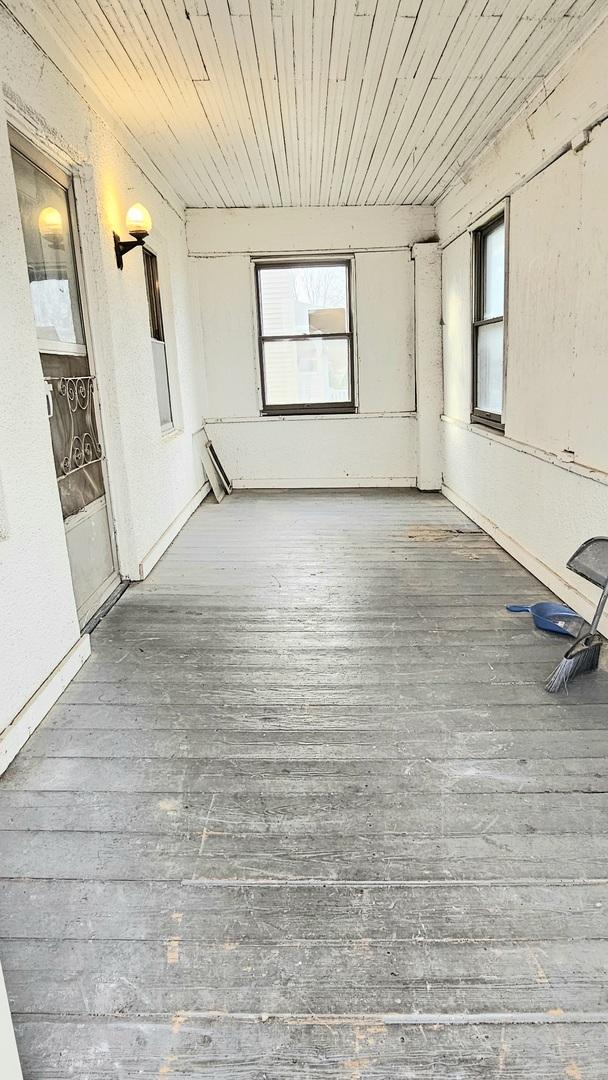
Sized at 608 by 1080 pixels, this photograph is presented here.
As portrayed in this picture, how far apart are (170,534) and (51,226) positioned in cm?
229

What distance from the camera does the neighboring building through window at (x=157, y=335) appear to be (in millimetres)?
4895

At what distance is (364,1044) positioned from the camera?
1279 millimetres

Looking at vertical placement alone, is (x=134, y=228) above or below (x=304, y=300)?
above

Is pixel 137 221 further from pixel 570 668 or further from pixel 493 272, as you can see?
pixel 570 668

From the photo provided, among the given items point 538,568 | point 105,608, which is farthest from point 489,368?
point 105,608

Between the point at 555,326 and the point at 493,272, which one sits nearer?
the point at 555,326

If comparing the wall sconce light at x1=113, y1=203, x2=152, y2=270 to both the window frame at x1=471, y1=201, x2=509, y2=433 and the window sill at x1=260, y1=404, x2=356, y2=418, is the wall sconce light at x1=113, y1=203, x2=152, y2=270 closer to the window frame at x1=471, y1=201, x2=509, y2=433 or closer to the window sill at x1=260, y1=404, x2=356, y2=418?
the window frame at x1=471, y1=201, x2=509, y2=433

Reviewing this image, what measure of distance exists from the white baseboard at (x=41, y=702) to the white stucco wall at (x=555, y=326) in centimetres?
235

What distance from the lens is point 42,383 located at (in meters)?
2.68

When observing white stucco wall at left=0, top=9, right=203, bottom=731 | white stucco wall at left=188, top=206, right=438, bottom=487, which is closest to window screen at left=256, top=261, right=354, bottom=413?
white stucco wall at left=188, top=206, right=438, bottom=487

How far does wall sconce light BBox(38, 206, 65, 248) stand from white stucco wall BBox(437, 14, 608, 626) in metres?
2.43

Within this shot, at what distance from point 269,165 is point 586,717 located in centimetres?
431

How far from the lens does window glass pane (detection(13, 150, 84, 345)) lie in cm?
278

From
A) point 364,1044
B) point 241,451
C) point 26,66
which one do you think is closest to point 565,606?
point 364,1044
